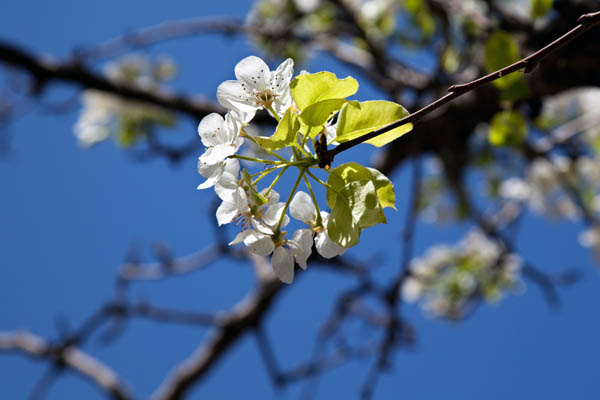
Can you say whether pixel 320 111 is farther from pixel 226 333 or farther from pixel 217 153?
pixel 226 333

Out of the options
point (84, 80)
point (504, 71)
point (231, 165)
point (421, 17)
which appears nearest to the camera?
point (504, 71)

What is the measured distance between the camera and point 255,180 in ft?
2.06

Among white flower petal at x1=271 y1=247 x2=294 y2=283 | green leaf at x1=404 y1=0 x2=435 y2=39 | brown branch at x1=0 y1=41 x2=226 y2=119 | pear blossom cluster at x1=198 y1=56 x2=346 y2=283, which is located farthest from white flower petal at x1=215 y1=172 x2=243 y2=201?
green leaf at x1=404 y1=0 x2=435 y2=39

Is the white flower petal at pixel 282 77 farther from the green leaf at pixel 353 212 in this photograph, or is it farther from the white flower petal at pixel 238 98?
the green leaf at pixel 353 212

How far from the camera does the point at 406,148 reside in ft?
8.36

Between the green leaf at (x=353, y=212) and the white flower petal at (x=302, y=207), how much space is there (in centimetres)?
8

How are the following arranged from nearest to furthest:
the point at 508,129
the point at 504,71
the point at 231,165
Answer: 1. the point at 504,71
2. the point at 231,165
3. the point at 508,129

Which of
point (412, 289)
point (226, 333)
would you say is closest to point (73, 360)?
point (226, 333)

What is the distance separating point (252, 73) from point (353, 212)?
0.75 feet

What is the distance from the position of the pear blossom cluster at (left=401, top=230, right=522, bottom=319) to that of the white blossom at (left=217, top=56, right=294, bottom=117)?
7.44ft

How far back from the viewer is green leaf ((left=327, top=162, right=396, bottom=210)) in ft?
1.90

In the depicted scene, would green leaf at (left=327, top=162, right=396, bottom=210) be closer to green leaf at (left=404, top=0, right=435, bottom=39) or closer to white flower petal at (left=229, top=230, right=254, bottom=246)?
white flower petal at (left=229, top=230, right=254, bottom=246)

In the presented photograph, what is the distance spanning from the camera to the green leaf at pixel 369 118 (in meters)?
0.57

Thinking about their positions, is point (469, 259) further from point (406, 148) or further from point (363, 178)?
point (363, 178)
